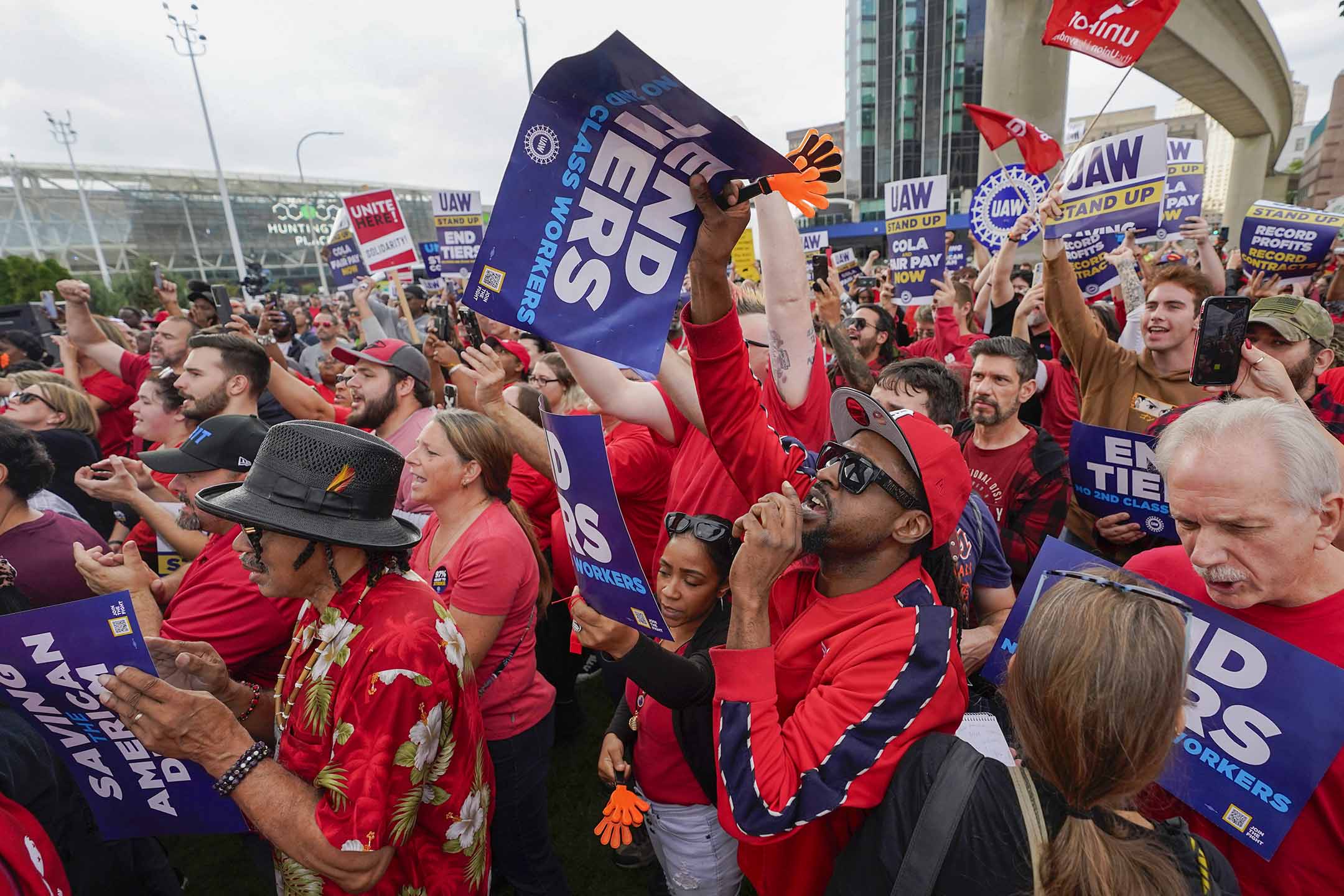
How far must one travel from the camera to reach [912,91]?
47094mm

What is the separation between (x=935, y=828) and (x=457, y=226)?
36.0ft

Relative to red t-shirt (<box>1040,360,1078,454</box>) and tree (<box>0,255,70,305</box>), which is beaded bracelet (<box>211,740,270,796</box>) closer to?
red t-shirt (<box>1040,360,1078,454</box>)

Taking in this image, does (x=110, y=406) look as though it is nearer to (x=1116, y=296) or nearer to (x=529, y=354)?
(x=529, y=354)

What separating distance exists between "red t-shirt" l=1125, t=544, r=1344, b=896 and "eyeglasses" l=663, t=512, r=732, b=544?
1.26m

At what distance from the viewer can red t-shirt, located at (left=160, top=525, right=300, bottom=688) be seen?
86.8 inches

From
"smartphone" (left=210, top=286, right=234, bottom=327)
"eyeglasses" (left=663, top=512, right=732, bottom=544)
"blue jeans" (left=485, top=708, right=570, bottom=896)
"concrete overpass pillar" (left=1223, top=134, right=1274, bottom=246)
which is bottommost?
"blue jeans" (left=485, top=708, right=570, bottom=896)

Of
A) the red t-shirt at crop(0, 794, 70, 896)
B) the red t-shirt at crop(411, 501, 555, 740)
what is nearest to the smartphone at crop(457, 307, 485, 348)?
the red t-shirt at crop(411, 501, 555, 740)

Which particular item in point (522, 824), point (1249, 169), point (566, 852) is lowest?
point (566, 852)

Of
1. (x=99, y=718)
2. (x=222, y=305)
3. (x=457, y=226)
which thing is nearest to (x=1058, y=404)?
(x=99, y=718)

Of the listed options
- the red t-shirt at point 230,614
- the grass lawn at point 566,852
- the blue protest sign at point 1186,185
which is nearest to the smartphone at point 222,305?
the grass lawn at point 566,852

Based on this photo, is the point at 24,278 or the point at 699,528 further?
the point at 24,278

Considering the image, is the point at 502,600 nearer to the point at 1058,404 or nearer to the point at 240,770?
the point at 240,770

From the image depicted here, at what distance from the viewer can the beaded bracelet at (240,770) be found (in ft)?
5.07

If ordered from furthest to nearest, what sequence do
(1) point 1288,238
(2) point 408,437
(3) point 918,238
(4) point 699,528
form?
(3) point 918,238 → (1) point 1288,238 → (2) point 408,437 → (4) point 699,528
